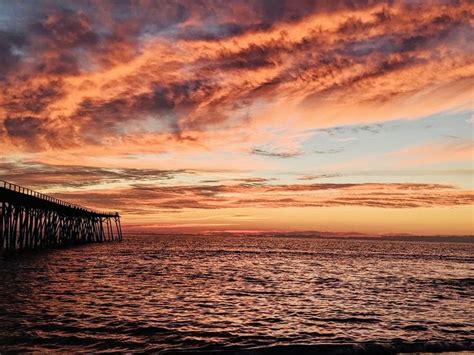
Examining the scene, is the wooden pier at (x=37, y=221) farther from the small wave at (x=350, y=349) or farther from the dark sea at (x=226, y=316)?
the small wave at (x=350, y=349)

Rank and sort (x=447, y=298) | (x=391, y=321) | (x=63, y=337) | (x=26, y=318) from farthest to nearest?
1. (x=447, y=298)
2. (x=391, y=321)
3. (x=26, y=318)
4. (x=63, y=337)

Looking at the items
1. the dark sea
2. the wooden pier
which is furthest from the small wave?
the wooden pier

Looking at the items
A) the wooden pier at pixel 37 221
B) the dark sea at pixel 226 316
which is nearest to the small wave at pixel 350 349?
the dark sea at pixel 226 316

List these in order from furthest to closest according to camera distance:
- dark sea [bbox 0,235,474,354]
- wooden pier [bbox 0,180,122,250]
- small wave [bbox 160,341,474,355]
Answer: wooden pier [bbox 0,180,122,250] → dark sea [bbox 0,235,474,354] → small wave [bbox 160,341,474,355]

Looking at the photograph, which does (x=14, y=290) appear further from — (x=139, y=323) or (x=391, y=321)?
(x=391, y=321)

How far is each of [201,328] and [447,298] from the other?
1622cm

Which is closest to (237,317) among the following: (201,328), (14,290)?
(201,328)

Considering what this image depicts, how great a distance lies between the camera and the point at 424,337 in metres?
15.2

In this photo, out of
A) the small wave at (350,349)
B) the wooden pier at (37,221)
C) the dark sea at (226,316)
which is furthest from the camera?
the wooden pier at (37,221)

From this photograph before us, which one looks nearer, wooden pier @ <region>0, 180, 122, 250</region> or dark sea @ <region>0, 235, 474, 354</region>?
dark sea @ <region>0, 235, 474, 354</region>

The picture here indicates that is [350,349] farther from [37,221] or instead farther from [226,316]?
[37,221]

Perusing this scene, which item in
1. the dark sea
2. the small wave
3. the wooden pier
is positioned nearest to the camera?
the small wave

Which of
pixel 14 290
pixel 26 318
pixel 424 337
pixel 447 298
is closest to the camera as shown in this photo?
pixel 424 337

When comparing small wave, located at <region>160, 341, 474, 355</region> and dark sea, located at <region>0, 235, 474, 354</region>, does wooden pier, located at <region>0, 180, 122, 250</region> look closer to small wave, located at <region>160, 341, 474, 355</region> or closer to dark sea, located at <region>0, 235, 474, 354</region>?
dark sea, located at <region>0, 235, 474, 354</region>
